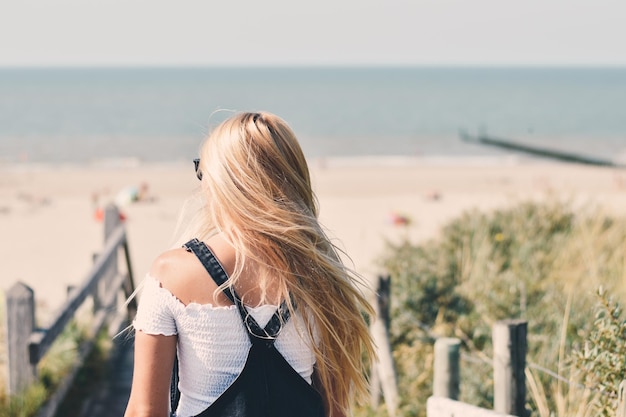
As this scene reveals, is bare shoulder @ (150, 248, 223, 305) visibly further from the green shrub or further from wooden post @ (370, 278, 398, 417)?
wooden post @ (370, 278, 398, 417)

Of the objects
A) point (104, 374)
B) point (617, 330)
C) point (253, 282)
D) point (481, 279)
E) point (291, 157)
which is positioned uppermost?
point (291, 157)

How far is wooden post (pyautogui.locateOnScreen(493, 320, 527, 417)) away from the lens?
336 cm

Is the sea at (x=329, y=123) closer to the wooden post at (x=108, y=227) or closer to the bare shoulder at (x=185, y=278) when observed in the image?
the wooden post at (x=108, y=227)

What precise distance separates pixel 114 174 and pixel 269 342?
25734 mm

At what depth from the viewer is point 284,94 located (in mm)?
96125

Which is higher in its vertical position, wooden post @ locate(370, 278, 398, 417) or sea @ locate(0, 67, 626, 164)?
sea @ locate(0, 67, 626, 164)

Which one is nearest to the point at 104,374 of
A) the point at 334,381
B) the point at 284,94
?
the point at 334,381

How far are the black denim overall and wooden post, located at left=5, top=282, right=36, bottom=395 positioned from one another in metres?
3.11

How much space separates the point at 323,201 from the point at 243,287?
17.8m

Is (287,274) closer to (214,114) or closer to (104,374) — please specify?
(214,114)

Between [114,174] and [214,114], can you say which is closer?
[214,114]

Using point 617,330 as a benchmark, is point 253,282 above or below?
above

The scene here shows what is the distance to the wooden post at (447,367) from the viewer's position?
3723mm

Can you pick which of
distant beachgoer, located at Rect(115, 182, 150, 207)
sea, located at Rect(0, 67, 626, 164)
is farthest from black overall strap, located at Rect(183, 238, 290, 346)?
distant beachgoer, located at Rect(115, 182, 150, 207)
